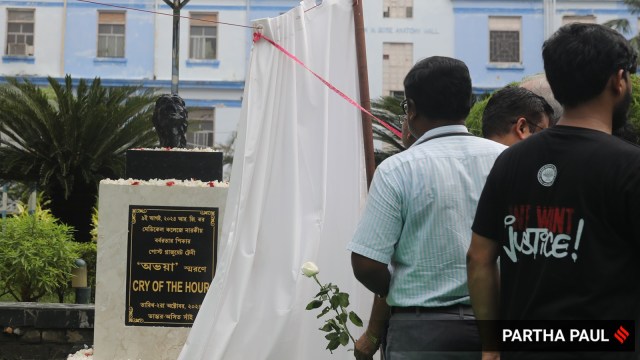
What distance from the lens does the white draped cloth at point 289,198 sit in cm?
429

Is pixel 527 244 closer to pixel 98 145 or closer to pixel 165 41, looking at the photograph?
pixel 98 145

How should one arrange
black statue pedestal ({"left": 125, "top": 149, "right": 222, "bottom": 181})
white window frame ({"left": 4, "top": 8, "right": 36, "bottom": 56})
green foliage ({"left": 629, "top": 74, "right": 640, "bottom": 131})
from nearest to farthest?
black statue pedestal ({"left": 125, "top": 149, "right": 222, "bottom": 181}) < green foliage ({"left": 629, "top": 74, "right": 640, "bottom": 131}) < white window frame ({"left": 4, "top": 8, "right": 36, "bottom": 56})

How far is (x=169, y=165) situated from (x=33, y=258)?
3.57 m

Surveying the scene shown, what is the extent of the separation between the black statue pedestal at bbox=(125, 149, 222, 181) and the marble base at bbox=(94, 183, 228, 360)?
0.71 feet

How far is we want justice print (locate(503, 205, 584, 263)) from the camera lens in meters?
2.02

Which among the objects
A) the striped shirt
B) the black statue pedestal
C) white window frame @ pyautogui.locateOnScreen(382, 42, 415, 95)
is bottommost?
the striped shirt

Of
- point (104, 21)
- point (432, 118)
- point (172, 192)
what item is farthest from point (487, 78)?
point (432, 118)

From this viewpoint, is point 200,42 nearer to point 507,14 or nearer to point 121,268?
point 507,14

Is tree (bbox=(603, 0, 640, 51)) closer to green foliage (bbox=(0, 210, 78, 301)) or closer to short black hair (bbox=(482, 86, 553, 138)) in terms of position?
green foliage (bbox=(0, 210, 78, 301))

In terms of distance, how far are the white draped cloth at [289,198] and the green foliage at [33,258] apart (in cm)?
568

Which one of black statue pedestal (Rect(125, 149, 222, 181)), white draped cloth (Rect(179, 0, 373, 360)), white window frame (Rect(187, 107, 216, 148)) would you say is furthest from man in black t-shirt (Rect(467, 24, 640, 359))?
white window frame (Rect(187, 107, 216, 148))

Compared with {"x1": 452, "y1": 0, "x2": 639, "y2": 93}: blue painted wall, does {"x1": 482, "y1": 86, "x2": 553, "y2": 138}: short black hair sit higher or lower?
lower

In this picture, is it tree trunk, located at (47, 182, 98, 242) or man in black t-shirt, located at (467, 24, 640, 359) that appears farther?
tree trunk, located at (47, 182, 98, 242)

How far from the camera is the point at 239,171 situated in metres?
4.57
